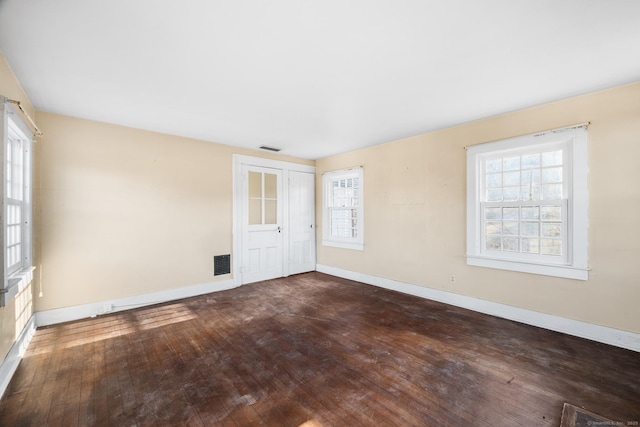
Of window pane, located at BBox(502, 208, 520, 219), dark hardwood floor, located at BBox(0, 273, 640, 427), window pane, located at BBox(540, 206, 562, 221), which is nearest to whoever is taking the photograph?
dark hardwood floor, located at BBox(0, 273, 640, 427)

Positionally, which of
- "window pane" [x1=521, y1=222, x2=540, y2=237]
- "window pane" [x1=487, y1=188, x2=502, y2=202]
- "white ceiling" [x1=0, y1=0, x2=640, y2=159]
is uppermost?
"white ceiling" [x1=0, y1=0, x2=640, y2=159]

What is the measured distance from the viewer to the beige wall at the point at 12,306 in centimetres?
209

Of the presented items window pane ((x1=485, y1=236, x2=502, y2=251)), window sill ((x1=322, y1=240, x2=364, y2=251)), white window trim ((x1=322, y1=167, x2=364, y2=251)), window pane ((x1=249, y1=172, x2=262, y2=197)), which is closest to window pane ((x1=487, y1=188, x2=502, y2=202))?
window pane ((x1=485, y1=236, x2=502, y2=251))

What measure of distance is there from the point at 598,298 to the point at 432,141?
2.65 m

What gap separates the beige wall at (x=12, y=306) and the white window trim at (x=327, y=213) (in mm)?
4452

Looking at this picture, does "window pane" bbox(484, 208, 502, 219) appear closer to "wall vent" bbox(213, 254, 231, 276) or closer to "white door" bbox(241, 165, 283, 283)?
"white door" bbox(241, 165, 283, 283)

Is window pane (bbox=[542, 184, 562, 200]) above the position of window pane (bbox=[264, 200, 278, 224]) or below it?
above

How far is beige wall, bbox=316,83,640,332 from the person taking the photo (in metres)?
2.58

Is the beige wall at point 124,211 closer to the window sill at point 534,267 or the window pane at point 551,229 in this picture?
the window sill at point 534,267

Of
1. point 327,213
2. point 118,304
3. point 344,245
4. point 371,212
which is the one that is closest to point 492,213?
point 371,212

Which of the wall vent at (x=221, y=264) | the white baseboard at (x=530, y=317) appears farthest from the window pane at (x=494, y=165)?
the wall vent at (x=221, y=264)

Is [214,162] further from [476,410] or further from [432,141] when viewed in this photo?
[476,410]

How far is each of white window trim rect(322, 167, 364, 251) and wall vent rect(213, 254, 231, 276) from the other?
6.94 feet

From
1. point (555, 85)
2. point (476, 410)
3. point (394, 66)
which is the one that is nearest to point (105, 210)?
point (394, 66)
